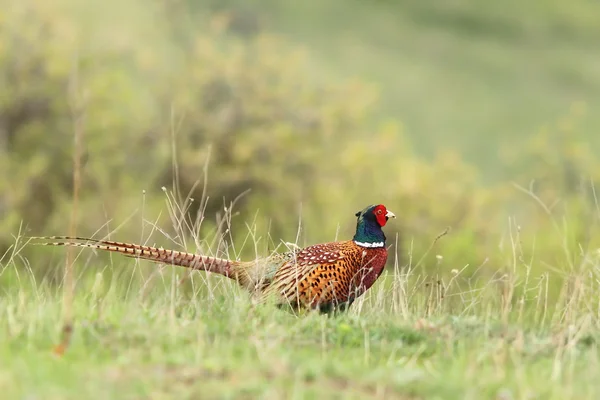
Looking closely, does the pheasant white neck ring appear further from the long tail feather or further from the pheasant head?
the long tail feather

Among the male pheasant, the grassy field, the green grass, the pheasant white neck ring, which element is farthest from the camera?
the pheasant white neck ring

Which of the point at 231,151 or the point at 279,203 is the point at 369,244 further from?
the point at 231,151

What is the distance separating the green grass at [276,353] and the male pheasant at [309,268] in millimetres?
492

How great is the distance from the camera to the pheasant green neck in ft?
26.2

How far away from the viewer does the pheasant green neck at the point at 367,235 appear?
Result: 800 centimetres

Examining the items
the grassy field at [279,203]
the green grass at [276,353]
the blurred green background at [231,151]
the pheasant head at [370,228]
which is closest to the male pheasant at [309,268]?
the pheasant head at [370,228]

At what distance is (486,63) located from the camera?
104688 mm

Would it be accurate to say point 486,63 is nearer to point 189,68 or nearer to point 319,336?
point 189,68

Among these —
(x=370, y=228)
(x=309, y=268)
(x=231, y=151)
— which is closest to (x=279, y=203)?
(x=231, y=151)

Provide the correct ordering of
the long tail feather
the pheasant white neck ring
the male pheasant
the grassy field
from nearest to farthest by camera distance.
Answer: the grassy field < the long tail feather < the male pheasant < the pheasant white neck ring

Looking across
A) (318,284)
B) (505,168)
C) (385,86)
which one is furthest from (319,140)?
(385,86)

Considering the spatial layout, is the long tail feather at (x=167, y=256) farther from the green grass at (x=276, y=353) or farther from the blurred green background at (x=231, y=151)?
the blurred green background at (x=231, y=151)

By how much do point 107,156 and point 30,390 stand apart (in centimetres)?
2645


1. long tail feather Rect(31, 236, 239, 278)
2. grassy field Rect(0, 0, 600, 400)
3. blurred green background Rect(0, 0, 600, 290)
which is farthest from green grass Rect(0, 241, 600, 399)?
blurred green background Rect(0, 0, 600, 290)
